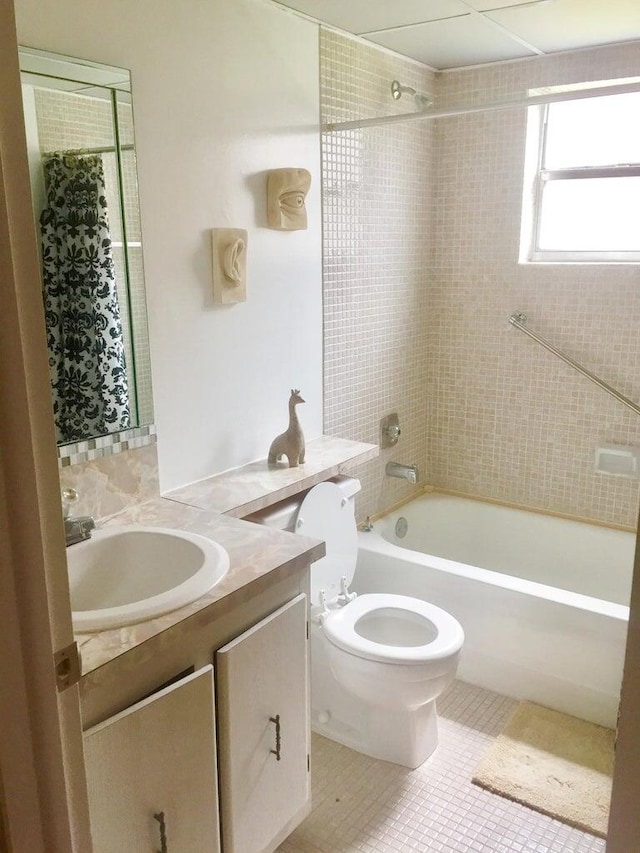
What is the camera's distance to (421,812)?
203cm

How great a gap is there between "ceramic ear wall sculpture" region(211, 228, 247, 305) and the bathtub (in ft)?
3.93

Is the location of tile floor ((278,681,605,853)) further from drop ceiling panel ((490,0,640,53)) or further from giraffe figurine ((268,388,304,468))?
drop ceiling panel ((490,0,640,53))

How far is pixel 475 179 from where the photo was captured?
3084 mm

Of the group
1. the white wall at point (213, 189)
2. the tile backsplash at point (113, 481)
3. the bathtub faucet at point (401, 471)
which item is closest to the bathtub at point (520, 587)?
the bathtub faucet at point (401, 471)

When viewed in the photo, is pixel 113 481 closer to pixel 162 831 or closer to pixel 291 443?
pixel 291 443

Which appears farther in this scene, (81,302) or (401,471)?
(401,471)

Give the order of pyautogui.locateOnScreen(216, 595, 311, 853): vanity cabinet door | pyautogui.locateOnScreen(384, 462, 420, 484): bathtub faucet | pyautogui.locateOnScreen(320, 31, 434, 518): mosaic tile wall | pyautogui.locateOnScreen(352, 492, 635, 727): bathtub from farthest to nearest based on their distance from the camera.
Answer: pyautogui.locateOnScreen(384, 462, 420, 484): bathtub faucet
pyautogui.locateOnScreen(320, 31, 434, 518): mosaic tile wall
pyautogui.locateOnScreen(352, 492, 635, 727): bathtub
pyautogui.locateOnScreen(216, 595, 311, 853): vanity cabinet door

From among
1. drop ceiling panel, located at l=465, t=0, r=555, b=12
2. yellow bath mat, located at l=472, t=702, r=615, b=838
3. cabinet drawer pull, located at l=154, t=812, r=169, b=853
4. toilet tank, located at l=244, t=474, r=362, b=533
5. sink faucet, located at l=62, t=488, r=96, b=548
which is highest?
drop ceiling panel, located at l=465, t=0, r=555, b=12

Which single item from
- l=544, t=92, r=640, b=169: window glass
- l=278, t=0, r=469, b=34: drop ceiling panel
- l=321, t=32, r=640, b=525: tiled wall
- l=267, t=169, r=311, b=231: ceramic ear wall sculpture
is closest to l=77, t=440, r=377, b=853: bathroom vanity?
l=267, t=169, r=311, b=231: ceramic ear wall sculpture

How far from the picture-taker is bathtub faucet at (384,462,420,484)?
2.97 meters

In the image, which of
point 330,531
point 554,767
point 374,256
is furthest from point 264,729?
point 374,256

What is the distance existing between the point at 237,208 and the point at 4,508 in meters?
1.62

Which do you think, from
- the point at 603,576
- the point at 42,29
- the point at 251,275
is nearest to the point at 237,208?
the point at 251,275

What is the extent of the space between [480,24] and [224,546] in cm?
195
